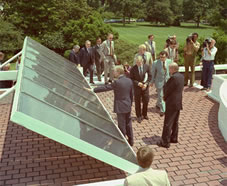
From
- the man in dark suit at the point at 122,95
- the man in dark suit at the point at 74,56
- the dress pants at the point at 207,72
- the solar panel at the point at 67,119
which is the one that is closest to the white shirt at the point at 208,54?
the dress pants at the point at 207,72

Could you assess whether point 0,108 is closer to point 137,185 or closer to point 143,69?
point 143,69

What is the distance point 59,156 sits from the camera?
683 cm

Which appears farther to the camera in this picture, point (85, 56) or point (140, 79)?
point (85, 56)

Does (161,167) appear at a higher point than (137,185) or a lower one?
lower

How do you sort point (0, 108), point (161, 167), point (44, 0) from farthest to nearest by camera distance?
point (44, 0) < point (0, 108) < point (161, 167)

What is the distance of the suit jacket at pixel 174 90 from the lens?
22.1 ft

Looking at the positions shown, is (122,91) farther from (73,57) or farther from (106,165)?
(73,57)

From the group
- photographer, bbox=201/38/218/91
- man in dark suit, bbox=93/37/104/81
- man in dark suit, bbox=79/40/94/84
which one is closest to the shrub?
man in dark suit, bbox=93/37/104/81

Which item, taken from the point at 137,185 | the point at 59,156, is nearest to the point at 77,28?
the point at 59,156

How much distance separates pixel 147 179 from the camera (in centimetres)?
333

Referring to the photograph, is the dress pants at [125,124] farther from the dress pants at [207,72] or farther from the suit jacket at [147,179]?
the dress pants at [207,72]

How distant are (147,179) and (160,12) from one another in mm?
73850

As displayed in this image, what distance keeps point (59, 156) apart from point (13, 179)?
121cm

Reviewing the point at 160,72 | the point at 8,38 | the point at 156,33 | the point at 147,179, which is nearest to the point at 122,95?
the point at 160,72
